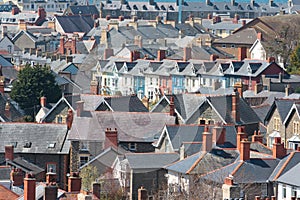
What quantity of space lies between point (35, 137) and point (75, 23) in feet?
255

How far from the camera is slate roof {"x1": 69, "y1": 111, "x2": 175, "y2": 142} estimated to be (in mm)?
43031

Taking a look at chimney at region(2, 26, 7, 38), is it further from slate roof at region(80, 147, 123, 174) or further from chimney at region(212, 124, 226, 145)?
chimney at region(212, 124, 226, 145)

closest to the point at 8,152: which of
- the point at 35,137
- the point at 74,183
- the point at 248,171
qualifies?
the point at 35,137

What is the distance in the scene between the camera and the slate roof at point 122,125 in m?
43.0

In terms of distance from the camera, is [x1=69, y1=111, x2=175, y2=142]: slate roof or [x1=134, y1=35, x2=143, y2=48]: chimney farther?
[x1=134, y1=35, x2=143, y2=48]: chimney

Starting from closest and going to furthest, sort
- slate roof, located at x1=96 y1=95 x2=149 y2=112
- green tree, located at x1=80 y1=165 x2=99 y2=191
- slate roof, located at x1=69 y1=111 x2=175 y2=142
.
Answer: green tree, located at x1=80 y1=165 x2=99 y2=191
slate roof, located at x1=69 y1=111 x2=175 y2=142
slate roof, located at x1=96 y1=95 x2=149 y2=112

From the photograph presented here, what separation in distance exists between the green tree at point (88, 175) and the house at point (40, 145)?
1.98 meters

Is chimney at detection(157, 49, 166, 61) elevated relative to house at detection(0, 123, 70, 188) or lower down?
elevated

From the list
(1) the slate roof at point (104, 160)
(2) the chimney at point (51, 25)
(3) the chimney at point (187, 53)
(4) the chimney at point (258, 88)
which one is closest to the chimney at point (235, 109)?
(1) the slate roof at point (104, 160)

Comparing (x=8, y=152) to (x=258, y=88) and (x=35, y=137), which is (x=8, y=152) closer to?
(x=35, y=137)

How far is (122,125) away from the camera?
145 ft

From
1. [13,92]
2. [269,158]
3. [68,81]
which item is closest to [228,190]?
[269,158]

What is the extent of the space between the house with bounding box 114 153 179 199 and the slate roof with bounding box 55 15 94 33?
7823 centimetres

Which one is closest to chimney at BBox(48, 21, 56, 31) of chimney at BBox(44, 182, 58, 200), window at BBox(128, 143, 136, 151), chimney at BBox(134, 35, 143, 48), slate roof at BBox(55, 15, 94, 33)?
slate roof at BBox(55, 15, 94, 33)
